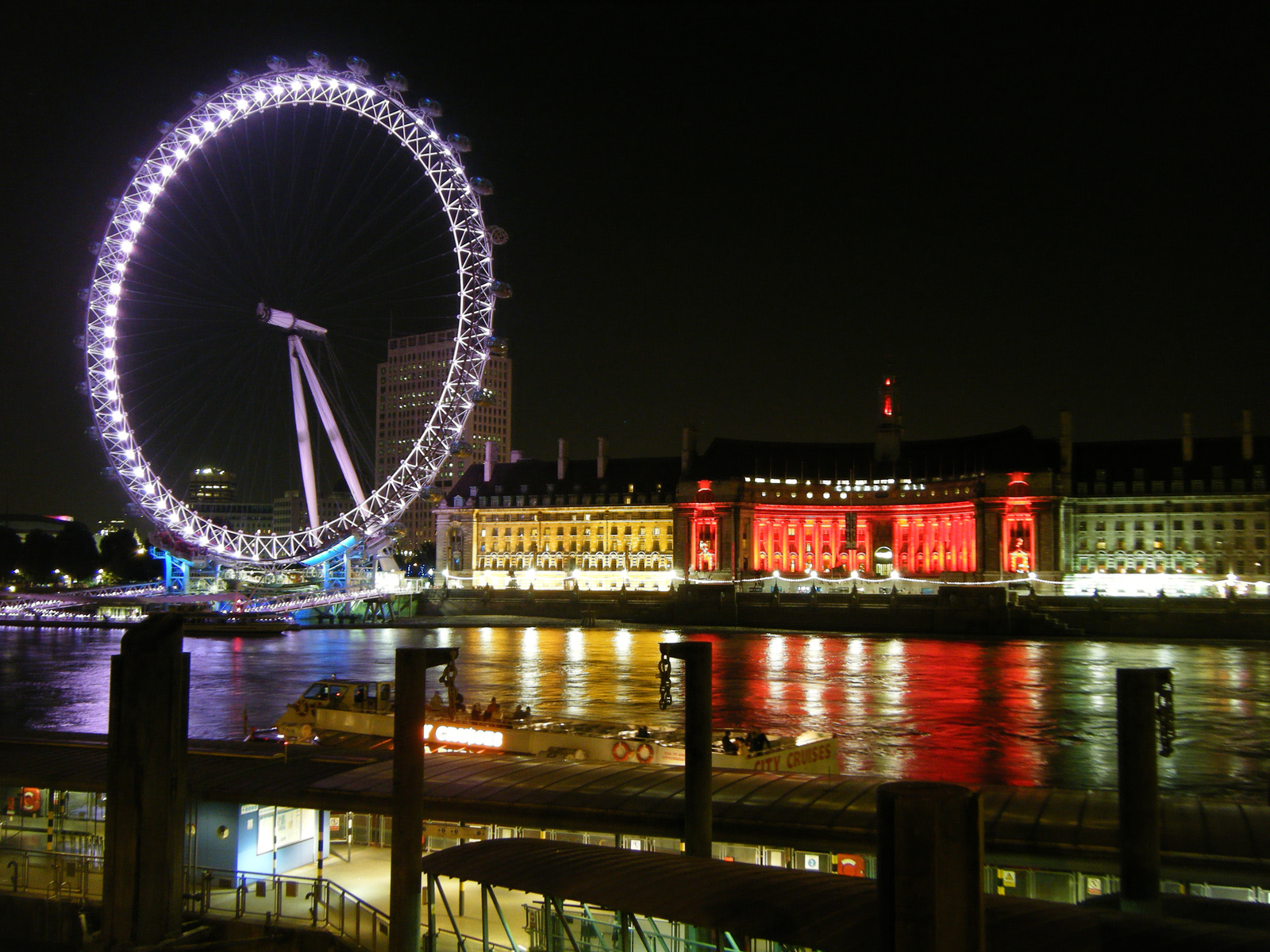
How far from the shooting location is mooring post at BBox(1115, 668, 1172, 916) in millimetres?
13844

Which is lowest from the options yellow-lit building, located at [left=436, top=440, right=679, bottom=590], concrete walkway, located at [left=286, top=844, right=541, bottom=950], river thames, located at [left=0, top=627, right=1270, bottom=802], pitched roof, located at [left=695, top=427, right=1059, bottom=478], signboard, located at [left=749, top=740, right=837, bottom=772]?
river thames, located at [left=0, top=627, right=1270, bottom=802]

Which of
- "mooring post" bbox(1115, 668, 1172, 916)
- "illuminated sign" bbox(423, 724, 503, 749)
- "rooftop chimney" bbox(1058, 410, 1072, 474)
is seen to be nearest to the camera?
"mooring post" bbox(1115, 668, 1172, 916)

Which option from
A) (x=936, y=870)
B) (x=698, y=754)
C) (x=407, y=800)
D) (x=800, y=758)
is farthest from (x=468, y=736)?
(x=936, y=870)

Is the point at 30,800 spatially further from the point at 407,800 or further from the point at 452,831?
the point at 407,800

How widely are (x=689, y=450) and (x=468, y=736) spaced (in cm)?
11657

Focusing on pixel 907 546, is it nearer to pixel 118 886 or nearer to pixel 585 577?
pixel 585 577

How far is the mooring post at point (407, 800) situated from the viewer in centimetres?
1500

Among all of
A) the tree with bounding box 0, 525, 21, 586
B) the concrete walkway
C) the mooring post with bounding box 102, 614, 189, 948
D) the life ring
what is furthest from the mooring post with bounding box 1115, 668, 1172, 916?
the tree with bounding box 0, 525, 21, 586

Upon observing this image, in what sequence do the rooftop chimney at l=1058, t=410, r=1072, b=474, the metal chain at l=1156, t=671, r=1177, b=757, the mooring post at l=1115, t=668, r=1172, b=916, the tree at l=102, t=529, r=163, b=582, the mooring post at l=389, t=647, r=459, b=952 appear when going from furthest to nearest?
1. the tree at l=102, t=529, r=163, b=582
2. the rooftop chimney at l=1058, t=410, r=1072, b=474
3. the metal chain at l=1156, t=671, r=1177, b=757
4. the mooring post at l=389, t=647, r=459, b=952
5. the mooring post at l=1115, t=668, r=1172, b=916

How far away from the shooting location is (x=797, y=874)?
41.7 ft

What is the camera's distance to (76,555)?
5758 inches

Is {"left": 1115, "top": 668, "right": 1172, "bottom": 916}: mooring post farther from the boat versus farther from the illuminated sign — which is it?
the illuminated sign

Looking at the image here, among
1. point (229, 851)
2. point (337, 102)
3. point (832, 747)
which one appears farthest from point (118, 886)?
point (337, 102)

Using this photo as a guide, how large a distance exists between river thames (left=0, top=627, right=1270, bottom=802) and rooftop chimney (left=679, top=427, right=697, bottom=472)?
47.2 metres
